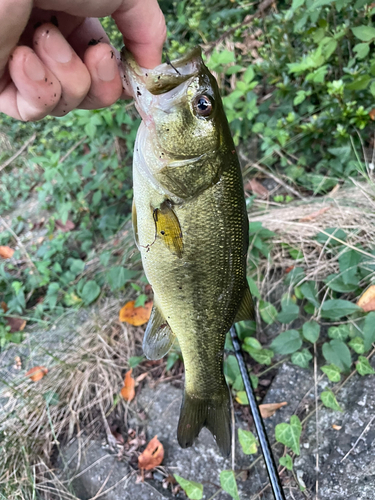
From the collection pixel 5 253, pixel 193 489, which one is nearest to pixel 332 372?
pixel 193 489

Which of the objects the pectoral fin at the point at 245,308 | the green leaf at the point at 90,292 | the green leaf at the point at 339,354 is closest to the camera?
the pectoral fin at the point at 245,308

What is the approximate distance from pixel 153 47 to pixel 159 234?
75cm

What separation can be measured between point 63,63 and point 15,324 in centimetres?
305

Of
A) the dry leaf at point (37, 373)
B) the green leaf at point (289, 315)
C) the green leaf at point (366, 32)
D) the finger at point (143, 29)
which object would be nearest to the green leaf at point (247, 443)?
the green leaf at point (289, 315)

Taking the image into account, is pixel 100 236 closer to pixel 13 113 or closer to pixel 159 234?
pixel 13 113

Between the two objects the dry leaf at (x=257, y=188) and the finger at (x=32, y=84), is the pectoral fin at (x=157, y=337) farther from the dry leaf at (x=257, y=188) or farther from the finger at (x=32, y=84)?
the dry leaf at (x=257, y=188)

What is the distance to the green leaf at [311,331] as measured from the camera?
6.75 feet

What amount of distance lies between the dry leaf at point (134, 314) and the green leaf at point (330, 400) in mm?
1377

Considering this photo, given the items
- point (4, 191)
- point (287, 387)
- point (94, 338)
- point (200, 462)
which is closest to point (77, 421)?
point (94, 338)

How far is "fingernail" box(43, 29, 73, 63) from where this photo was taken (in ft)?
4.09

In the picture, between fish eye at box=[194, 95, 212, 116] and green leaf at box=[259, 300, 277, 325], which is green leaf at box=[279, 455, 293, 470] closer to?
green leaf at box=[259, 300, 277, 325]

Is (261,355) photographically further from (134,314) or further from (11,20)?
(11,20)

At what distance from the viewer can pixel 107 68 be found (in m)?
1.36

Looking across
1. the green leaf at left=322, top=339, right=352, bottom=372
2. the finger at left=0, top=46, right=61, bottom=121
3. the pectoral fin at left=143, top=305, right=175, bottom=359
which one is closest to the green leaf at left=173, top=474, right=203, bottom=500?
the pectoral fin at left=143, top=305, right=175, bottom=359
